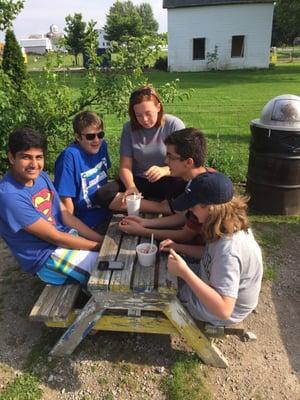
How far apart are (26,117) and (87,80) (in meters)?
1.06

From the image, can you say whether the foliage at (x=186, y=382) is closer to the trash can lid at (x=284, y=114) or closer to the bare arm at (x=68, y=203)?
the bare arm at (x=68, y=203)

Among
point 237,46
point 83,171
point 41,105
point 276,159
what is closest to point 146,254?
point 83,171

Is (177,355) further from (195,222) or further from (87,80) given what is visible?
(87,80)

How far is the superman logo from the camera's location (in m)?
2.91

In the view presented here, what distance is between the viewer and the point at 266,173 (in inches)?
195

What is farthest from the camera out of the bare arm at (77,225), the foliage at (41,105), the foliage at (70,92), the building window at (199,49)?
the building window at (199,49)

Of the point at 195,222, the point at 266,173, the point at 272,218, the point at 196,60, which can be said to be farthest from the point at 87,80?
the point at 196,60

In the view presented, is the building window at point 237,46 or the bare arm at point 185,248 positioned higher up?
the building window at point 237,46

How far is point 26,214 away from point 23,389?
116 centimetres

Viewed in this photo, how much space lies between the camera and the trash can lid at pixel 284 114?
4.62 m

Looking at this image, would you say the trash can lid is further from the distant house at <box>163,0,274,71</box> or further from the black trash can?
the distant house at <box>163,0,274,71</box>

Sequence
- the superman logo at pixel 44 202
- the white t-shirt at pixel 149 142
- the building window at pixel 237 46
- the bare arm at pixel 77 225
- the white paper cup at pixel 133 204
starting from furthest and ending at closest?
the building window at pixel 237 46 < the white t-shirt at pixel 149 142 < the bare arm at pixel 77 225 < the white paper cup at pixel 133 204 < the superman logo at pixel 44 202

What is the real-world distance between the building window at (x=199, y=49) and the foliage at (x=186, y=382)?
2813 cm

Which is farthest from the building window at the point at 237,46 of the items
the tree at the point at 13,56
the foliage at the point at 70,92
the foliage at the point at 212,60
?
the foliage at the point at 70,92
